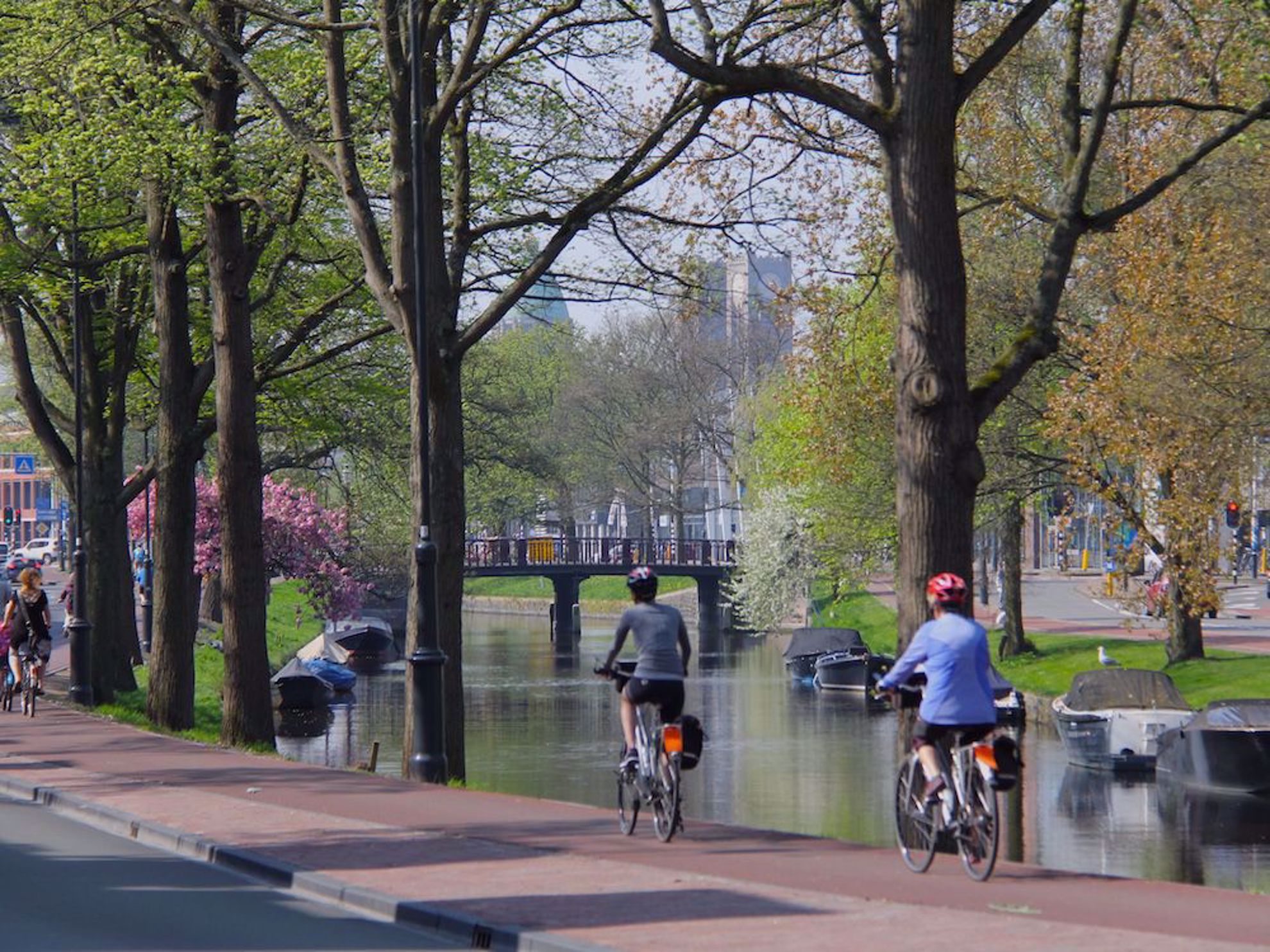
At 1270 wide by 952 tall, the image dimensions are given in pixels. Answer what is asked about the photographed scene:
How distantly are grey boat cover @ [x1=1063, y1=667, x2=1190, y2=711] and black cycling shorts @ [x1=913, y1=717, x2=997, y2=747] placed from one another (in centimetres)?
2735

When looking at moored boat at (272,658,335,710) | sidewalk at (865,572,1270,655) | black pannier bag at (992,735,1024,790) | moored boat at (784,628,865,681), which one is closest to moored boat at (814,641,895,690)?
moored boat at (784,628,865,681)

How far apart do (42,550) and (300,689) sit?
72.0 metres

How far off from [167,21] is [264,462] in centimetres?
2861

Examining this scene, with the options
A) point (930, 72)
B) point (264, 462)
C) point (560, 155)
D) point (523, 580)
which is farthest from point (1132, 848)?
point (523, 580)

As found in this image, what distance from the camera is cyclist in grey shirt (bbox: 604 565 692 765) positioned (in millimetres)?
13281

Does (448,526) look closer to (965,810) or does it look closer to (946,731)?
(946,731)

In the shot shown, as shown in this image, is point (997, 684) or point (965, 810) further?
point (997, 684)

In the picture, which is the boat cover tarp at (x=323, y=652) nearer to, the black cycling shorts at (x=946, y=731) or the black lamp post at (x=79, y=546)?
the black lamp post at (x=79, y=546)

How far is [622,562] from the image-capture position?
289 feet

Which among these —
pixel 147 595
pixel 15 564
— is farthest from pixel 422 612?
pixel 15 564

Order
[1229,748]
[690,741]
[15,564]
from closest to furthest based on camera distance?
[690,741], [1229,748], [15,564]

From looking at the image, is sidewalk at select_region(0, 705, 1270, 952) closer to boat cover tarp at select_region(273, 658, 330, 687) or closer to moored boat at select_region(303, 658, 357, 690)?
boat cover tarp at select_region(273, 658, 330, 687)

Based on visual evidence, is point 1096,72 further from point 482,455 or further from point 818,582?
point 818,582

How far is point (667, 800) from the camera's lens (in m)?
13.3
